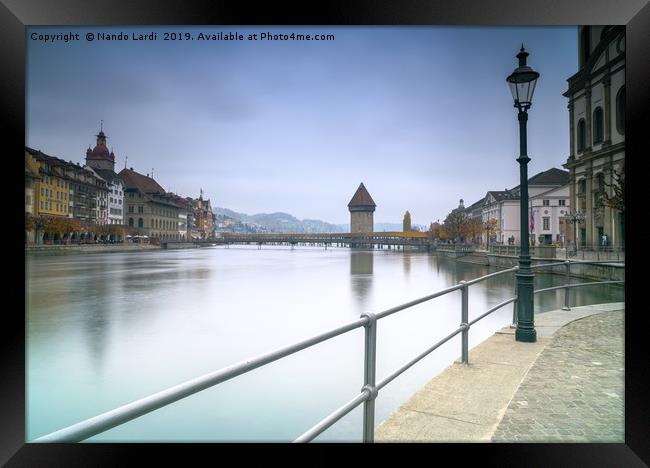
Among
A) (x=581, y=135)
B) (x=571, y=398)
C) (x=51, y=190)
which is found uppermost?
(x=581, y=135)

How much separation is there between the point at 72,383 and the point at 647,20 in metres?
11.0

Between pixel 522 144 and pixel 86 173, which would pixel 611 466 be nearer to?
pixel 522 144

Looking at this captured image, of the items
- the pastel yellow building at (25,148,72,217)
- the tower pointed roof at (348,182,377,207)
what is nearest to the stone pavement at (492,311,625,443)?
the pastel yellow building at (25,148,72,217)

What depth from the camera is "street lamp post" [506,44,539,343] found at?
18.8 feet

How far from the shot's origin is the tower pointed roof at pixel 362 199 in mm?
123125

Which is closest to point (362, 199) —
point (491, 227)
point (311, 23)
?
point (491, 227)

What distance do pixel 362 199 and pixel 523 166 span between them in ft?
392

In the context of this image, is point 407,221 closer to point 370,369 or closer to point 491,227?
point 491,227

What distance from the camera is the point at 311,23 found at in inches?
123

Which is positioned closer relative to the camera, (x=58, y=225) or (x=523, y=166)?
(x=523, y=166)

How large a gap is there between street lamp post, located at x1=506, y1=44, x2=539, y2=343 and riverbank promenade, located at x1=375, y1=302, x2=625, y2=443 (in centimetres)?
48

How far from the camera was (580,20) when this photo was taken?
3.17m

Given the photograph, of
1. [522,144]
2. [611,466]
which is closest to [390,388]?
[522,144]

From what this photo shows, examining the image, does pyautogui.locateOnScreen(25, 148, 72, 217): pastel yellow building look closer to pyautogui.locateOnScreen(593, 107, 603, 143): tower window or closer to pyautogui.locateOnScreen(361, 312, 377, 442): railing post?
pyautogui.locateOnScreen(361, 312, 377, 442): railing post
